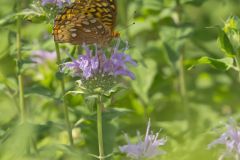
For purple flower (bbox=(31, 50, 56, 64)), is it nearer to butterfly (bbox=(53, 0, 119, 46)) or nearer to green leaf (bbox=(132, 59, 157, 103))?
green leaf (bbox=(132, 59, 157, 103))

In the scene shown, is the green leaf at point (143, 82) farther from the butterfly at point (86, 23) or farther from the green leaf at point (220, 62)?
the green leaf at point (220, 62)

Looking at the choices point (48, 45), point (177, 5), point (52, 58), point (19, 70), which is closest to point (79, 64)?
point (19, 70)

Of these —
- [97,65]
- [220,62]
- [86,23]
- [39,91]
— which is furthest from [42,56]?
[220,62]

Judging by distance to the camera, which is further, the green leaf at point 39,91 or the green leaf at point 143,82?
the green leaf at point 143,82

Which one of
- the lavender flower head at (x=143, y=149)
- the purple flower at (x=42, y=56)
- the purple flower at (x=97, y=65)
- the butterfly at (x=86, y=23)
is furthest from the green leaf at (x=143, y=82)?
A: the lavender flower head at (x=143, y=149)

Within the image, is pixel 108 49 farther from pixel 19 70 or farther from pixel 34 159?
pixel 34 159

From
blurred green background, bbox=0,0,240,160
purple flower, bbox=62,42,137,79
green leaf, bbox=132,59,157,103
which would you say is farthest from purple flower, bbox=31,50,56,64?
purple flower, bbox=62,42,137,79

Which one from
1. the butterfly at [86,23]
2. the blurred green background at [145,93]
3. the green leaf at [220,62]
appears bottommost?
the blurred green background at [145,93]
